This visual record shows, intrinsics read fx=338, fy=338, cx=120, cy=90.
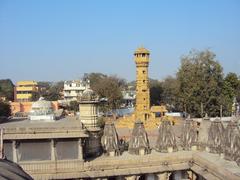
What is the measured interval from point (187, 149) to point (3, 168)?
15.0 meters

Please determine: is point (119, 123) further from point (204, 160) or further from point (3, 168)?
point (3, 168)

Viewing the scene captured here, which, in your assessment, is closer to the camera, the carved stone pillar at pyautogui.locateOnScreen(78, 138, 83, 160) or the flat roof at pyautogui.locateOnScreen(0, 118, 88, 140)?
the flat roof at pyautogui.locateOnScreen(0, 118, 88, 140)

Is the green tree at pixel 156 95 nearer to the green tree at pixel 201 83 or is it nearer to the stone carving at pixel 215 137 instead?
the green tree at pixel 201 83

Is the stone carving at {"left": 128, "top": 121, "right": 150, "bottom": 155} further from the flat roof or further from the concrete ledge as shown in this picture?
the flat roof

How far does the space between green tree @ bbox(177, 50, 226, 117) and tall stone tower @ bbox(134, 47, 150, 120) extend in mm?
4461

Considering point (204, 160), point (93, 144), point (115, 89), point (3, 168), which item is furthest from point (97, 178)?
point (115, 89)

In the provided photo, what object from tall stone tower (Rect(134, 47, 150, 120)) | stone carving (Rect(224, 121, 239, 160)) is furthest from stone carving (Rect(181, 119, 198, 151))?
tall stone tower (Rect(134, 47, 150, 120))

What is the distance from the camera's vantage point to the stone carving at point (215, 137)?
16.9m

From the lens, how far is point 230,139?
49.8 feet

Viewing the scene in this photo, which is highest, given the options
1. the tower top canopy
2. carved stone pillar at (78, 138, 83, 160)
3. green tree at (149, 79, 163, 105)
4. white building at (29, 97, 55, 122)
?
the tower top canopy

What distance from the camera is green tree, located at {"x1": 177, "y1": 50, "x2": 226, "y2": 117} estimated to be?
34537mm

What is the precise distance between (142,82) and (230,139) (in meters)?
24.7

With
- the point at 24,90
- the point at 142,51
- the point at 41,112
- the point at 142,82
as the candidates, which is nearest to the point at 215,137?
the point at 41,112

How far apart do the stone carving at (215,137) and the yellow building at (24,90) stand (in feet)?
181
